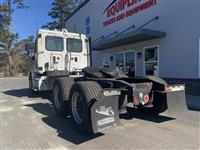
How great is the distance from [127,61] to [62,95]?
8.86 m

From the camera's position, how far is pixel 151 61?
12.9m

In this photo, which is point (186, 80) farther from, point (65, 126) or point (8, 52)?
point (8, 52)

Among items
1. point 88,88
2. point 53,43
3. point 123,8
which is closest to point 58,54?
point 53,43

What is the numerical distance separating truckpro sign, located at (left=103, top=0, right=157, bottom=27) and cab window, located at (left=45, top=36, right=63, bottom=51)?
18.2 ft

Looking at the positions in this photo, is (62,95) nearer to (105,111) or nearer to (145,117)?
(105,111)

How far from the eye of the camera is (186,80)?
10359 mm

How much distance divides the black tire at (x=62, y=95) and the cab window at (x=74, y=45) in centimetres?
369

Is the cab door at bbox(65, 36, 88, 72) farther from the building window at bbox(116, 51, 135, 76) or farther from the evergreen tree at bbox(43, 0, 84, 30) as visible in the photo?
the evergreen tree at bbox(43, 0, 84, 30)

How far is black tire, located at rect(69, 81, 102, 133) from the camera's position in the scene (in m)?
4.90

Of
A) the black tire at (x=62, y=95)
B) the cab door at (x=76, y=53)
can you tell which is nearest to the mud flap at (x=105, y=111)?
the black tire at (x=62, y=95)

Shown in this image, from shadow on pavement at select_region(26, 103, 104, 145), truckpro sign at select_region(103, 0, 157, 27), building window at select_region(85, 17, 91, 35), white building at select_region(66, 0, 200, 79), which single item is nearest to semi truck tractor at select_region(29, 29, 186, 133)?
shadow on pavement at select_region(26, 103, 104, 145)

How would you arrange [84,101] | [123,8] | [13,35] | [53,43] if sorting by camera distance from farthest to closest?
[13,35]
[123,8]
[53,43]
[84,101]

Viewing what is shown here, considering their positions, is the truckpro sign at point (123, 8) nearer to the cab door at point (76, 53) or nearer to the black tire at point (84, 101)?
the cab door at point (76, 53)

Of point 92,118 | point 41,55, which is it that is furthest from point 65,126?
point 41,55
